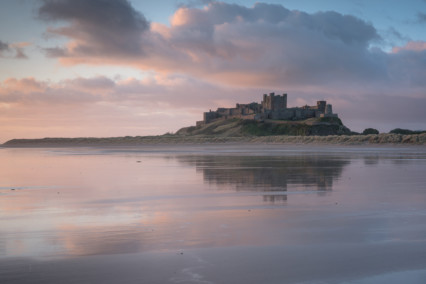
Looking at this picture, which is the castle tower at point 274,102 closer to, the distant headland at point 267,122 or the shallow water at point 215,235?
the distant headland at point 267,122

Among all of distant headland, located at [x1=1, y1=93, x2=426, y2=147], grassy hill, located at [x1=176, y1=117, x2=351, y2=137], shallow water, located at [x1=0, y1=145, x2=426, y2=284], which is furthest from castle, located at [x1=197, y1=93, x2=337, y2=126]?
shallow water, located at [x1=0, y1=145, x2=426, y2=284]

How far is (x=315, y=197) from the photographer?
945 cm

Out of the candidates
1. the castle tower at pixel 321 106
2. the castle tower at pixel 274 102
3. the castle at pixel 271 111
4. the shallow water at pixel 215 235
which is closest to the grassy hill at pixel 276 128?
the castle at pixel 271 111

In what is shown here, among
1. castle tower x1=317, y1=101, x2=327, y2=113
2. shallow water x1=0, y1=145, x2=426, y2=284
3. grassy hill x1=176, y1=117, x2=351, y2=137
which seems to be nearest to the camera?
shallow water x1=0, y1=145, x2=426, y2=284

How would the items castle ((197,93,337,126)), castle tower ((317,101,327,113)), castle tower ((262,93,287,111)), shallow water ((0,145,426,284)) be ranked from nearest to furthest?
shallow water ((0,145,426,284)) < castle ((197,93,337,126)) < castle tower ((317,101,327,113)) < castle tower ((262,93,287,111))

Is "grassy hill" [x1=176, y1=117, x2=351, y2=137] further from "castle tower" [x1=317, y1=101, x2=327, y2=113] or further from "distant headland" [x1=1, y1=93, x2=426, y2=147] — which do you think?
"castle tower" [x1=317, y1=101, x2=327, y2=113]

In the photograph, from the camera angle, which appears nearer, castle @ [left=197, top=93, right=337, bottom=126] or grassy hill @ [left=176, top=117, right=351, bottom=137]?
grassy hill @ [left=176, top=117, right=351, bottom=137]

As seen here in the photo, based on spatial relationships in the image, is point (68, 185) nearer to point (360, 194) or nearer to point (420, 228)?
A: point (360, 194)

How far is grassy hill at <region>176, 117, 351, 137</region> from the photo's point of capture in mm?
141500

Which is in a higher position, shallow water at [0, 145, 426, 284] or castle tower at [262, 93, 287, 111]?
castle tower at [262, 93, 287, 111]

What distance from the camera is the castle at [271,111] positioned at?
16225 centimetres

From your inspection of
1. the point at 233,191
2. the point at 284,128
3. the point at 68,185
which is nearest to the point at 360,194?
the point at 233,191

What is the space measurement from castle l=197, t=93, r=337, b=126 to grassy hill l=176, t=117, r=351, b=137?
5681 millimetres

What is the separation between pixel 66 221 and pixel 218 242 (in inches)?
116
